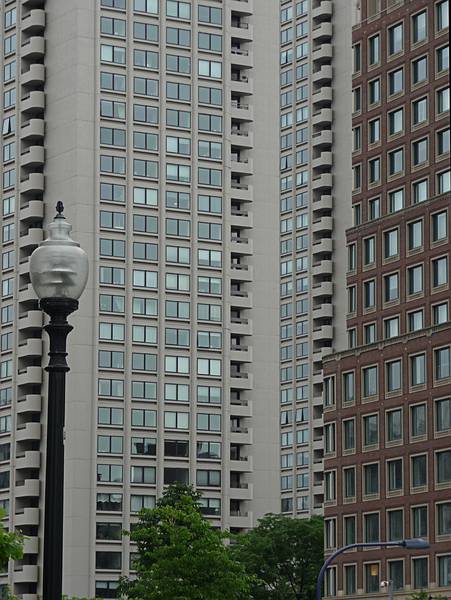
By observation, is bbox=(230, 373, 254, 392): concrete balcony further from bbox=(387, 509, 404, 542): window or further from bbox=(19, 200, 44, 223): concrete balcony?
bbox=(387, 509, 404, 542): window

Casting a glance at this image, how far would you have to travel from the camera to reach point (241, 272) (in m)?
172

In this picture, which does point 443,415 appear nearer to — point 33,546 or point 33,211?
point 33,546

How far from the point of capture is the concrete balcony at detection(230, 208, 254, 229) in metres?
172

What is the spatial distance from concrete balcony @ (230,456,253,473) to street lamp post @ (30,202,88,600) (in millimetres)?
146656

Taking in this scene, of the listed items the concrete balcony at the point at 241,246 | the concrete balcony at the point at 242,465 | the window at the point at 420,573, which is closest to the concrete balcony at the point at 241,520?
the concrete balcony at the point at 242,465

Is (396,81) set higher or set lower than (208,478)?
higher

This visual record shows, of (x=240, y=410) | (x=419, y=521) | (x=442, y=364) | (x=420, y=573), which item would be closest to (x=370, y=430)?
(x=419, y=521)

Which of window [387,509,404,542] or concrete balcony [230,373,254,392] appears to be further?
concrete balcony [230,373,254,392]

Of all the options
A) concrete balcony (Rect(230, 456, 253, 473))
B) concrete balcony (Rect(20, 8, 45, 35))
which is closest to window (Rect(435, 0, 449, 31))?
concrete balcony (Rect(20, 8, 45, 35))

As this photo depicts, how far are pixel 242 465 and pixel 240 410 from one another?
540 centimetres

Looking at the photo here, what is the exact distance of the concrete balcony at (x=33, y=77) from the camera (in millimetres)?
169375

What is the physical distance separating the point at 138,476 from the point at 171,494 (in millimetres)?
24580

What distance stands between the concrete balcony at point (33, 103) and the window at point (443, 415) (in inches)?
2257

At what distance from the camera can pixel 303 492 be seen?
7844 inches
